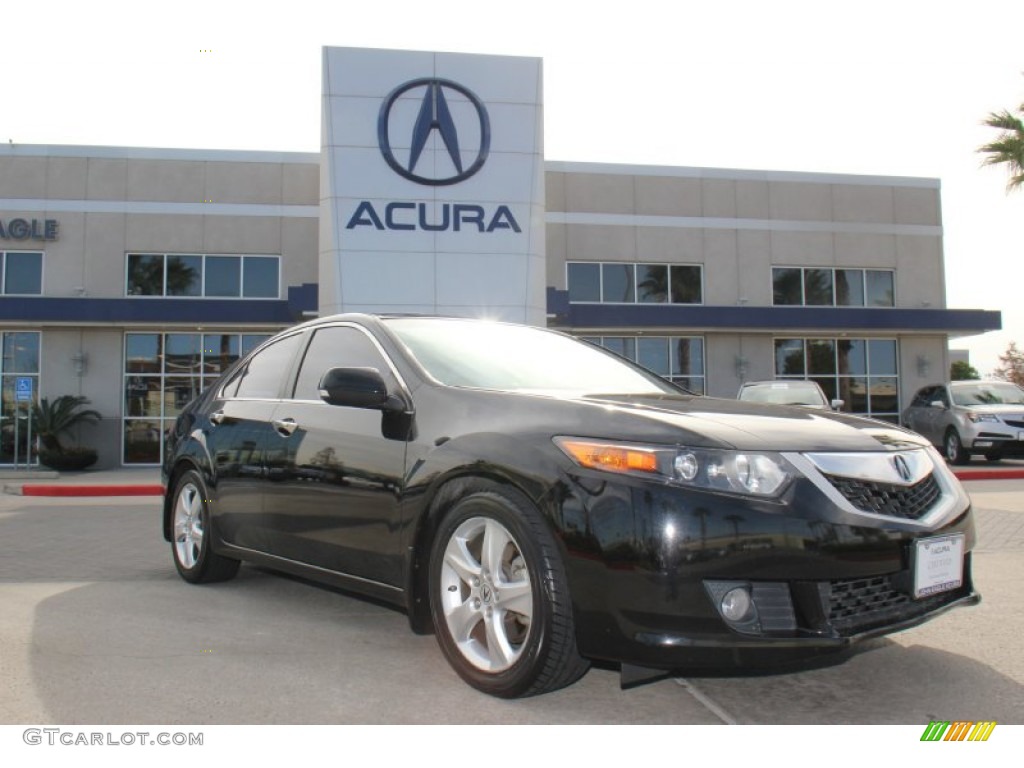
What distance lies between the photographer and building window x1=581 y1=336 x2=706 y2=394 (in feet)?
74.1

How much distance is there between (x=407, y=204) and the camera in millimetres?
17984

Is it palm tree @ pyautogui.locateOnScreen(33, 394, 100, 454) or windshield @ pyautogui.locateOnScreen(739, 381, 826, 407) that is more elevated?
windshield @ pyautogui.locateOnScreen(739, 381, 826, 407)

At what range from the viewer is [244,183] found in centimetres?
2175

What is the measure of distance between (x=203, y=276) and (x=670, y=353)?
1192 cm

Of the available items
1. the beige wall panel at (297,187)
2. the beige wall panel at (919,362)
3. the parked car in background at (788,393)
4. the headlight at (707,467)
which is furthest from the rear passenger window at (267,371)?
the beige wall panel at (919,362)

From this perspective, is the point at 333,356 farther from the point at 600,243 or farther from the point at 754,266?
the point at 754,266

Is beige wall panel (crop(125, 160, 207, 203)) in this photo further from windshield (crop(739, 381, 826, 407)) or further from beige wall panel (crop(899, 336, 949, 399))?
beige wall panel (crop(899, 336, 949, 399))

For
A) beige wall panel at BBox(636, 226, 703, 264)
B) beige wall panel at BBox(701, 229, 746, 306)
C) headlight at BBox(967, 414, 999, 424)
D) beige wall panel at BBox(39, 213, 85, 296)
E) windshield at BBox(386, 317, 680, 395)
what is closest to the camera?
windshield at BBox(386, 317, 680, 395)

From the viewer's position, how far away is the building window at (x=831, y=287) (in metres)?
23.8

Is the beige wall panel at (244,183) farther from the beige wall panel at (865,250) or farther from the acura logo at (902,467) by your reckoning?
the acura logo at (902,467)

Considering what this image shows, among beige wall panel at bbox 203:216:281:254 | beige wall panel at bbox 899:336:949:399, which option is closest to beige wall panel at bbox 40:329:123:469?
beige wall panel at bbox 203:216:281:254

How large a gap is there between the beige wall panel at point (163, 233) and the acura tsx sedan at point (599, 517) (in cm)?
1886

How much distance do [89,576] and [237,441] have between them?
186 cm

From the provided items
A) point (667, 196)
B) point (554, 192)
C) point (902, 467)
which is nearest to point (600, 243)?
point (554, 192)
